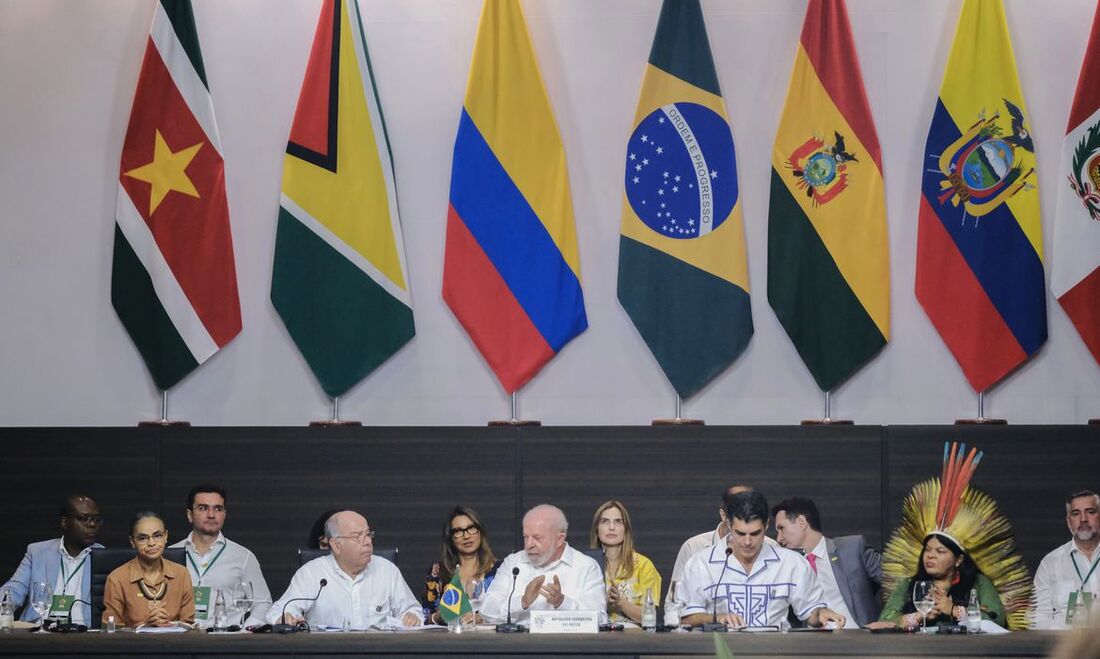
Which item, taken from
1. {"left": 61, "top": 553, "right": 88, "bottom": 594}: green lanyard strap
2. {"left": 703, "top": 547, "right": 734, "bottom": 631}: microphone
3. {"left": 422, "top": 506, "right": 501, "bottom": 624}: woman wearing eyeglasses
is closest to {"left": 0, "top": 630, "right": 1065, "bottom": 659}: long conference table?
{"left": 703, "top": 547, "right": 734, "bottom": 631}: microphone

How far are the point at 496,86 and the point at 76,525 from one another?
334 centimetres

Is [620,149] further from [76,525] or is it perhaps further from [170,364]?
[76,525]

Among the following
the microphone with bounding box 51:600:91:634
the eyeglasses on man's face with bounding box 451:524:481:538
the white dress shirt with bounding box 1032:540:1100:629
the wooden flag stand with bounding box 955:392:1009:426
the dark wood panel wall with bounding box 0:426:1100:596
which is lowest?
the microphone with bounding box 51:600:91:634

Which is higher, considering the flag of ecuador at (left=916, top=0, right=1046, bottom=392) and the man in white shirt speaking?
the flag of ecuador at (left=916, top=0, right=1046, bottom=392)

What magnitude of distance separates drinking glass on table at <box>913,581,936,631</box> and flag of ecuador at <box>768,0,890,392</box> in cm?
239

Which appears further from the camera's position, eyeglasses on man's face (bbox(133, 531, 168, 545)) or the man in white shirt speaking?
eyeglasses on man's face (bbox(133, 531, 168, 545))

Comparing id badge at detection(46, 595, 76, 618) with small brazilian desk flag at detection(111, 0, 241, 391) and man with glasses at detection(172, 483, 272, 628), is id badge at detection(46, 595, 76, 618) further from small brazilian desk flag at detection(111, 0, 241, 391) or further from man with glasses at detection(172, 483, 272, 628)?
small brazilian desk flag at detection(111, 0, 241, 391)

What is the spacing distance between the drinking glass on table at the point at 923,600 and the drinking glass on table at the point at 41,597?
361 centimetres

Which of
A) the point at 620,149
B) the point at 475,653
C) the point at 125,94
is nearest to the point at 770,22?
the point at 620,149

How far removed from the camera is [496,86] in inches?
303

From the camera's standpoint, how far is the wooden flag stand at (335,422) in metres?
7.49

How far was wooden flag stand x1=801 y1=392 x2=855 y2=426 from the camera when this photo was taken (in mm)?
7324

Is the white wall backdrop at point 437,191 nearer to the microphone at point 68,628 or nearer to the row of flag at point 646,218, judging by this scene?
the row of flag at point 646,218

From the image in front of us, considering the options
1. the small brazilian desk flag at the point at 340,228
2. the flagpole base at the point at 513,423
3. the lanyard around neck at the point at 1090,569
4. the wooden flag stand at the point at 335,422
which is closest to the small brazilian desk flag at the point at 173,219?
the small brazilian desk flag at the point at 340,228
